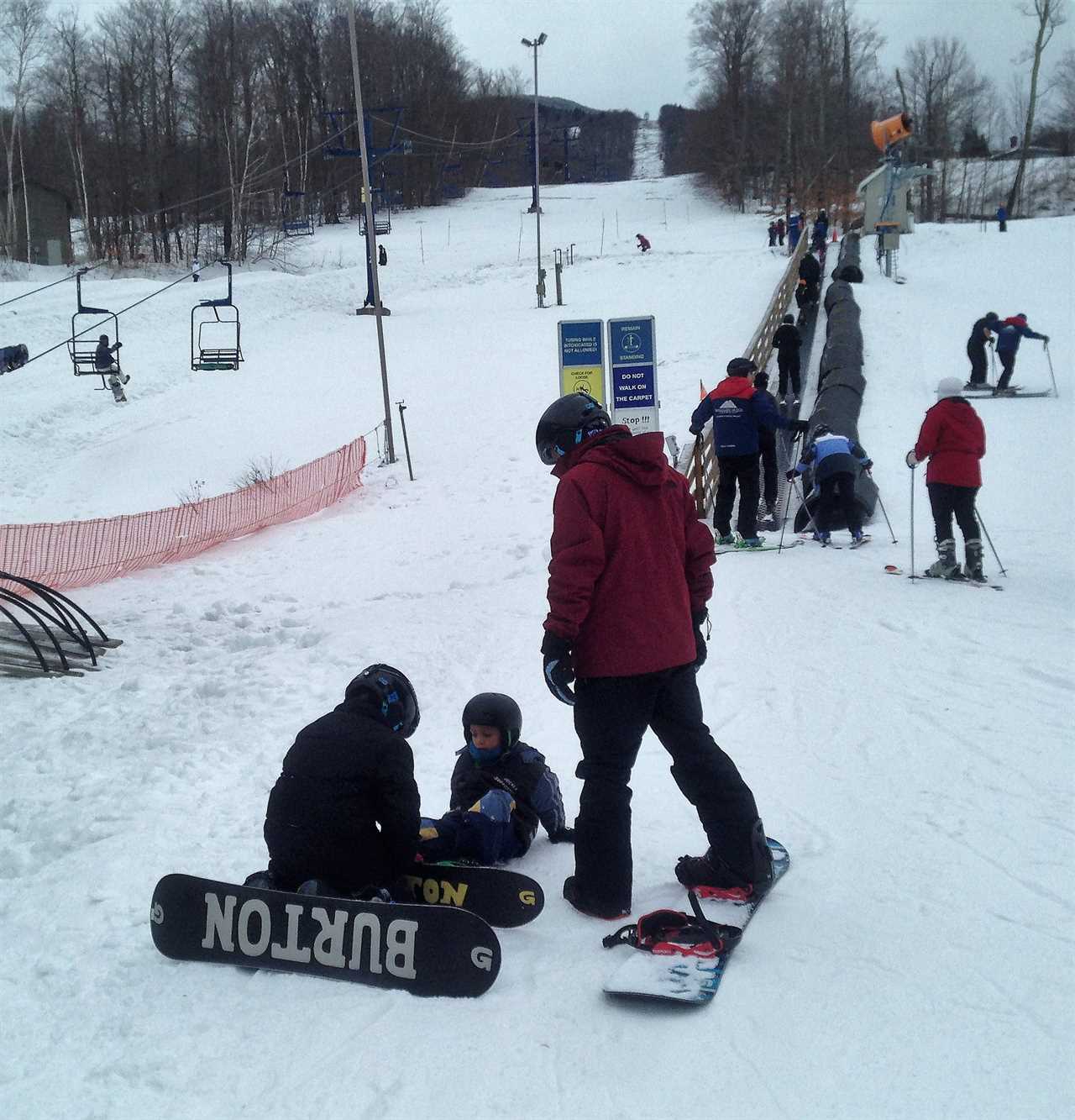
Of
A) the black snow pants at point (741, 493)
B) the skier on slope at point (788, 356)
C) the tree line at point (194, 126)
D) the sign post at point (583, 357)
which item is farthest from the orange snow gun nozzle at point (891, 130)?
the sign post at point (583, 357)

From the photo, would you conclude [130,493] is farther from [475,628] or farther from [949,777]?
[949,777]

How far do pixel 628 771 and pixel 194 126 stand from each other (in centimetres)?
5500

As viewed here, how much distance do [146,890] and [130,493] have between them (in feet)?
45.7

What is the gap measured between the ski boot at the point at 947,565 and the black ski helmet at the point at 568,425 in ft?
17.7

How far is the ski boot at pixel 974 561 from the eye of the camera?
7742 millimetres

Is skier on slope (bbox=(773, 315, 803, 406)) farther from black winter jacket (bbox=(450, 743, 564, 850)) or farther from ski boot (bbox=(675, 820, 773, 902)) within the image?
ski boot (bbox=(675, 820, 773, 902))

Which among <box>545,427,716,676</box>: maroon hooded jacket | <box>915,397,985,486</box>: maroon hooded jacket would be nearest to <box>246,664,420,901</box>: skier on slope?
<box>545,427,716,676</box>: maroon hooded jacket

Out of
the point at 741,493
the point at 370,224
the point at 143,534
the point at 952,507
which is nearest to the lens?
the point at 952,507

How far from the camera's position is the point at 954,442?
7.56 m

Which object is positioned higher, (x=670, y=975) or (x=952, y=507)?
(x=952, y=507)

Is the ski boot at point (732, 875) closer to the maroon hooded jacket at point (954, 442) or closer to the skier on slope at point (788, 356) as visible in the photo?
the maroon hooded jacket at point (954, 442)

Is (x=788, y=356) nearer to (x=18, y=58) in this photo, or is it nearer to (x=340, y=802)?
(x=340, y=802)

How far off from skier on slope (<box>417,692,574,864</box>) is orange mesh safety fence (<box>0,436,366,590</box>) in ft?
24.7

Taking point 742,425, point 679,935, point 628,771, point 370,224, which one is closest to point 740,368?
point 742,425
